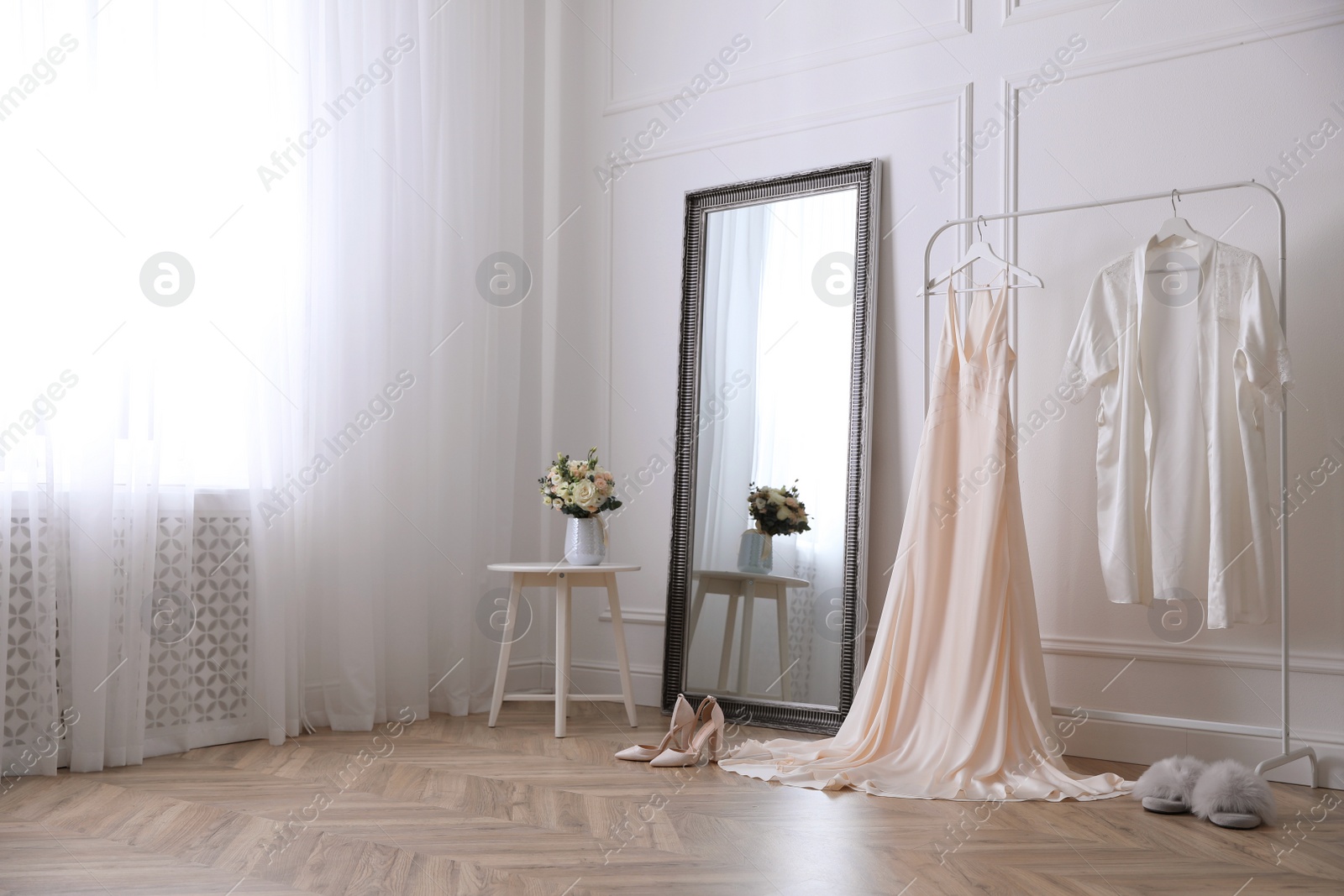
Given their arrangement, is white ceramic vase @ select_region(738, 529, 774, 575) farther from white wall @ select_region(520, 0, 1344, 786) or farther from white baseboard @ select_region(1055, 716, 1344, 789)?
white baseboard @ select_region(1055, 716, 1344, 789)

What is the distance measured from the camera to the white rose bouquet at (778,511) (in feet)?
12.3

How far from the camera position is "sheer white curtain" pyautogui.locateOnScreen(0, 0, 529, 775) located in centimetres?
290

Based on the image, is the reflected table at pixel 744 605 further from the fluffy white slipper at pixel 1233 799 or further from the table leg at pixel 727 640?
the fluffy white slipper at pixel 1233 799

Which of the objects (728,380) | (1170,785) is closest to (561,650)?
(728,380)

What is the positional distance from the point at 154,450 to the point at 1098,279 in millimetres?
2729

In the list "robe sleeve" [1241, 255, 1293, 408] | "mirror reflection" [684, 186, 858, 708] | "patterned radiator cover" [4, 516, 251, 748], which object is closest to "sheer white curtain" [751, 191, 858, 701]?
"mirror reflection" [684, 186, 858, 708]

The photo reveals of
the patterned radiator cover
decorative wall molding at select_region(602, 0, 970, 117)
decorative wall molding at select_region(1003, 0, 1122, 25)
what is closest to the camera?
the patterned radiator cover

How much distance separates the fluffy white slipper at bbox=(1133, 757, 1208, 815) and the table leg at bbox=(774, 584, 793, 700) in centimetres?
125

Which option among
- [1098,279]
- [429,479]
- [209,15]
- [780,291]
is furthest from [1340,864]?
[209,15]

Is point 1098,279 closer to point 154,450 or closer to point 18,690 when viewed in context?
point 154,450

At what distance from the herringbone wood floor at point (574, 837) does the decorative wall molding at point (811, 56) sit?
241 cm

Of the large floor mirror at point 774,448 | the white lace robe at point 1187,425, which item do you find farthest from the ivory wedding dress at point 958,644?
the large floor mirror at point 774,448

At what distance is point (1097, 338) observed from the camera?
3053mm

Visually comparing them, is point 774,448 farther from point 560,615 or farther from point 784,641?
point 560,615
